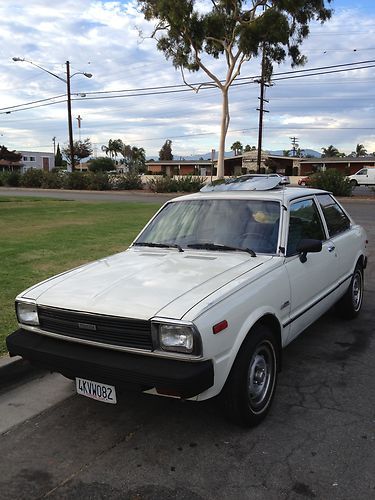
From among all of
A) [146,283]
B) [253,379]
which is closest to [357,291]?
[253,379]

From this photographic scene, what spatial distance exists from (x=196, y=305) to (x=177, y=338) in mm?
229

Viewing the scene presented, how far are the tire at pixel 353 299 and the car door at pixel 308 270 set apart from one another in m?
0.68

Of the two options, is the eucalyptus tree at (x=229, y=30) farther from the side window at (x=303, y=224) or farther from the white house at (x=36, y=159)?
the white house at (x=36, y=159)

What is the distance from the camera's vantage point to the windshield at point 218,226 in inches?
161

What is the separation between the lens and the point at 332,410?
11.6 ft

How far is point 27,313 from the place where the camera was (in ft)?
11.3

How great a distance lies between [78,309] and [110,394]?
0.59 metres

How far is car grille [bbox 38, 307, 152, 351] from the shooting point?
9.63ft

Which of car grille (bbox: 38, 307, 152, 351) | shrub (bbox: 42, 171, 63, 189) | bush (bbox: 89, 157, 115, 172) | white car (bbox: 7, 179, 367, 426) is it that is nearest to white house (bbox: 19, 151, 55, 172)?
bush (bbox: 89, 157, 115, 172)

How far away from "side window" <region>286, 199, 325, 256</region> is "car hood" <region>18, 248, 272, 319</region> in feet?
1.41

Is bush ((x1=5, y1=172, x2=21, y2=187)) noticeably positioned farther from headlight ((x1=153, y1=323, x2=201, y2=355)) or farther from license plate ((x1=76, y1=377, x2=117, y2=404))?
headlight ((x1=153, y1=323, x2=201, y2=355))

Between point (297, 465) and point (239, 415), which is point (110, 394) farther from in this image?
point (297, 465)

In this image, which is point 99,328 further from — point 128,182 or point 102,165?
point 102,165

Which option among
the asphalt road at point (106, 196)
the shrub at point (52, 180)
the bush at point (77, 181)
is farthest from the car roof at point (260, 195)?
the shrub at point (52, 180)
